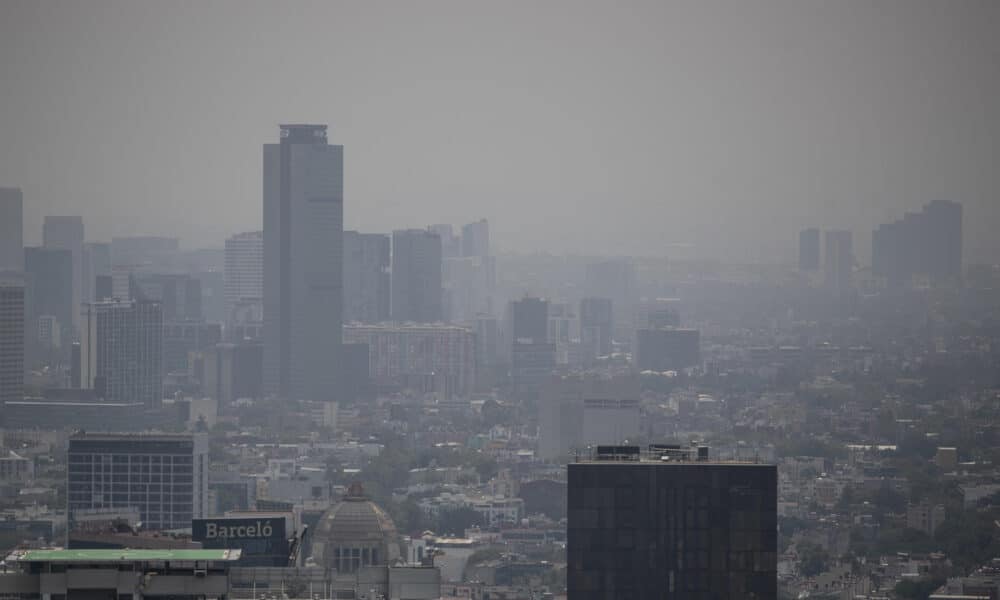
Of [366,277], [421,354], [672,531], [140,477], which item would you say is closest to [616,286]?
[366,277]

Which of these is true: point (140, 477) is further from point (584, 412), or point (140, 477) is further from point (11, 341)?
point (11, 341)

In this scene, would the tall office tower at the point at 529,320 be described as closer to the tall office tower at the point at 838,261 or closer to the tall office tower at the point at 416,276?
the tall office tower at the point at 416,276

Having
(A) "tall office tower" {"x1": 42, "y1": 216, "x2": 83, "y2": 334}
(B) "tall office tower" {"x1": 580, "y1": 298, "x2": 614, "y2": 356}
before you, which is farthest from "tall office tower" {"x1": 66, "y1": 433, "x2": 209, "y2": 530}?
(B) "tall office tower" {"x1": 580, "y1": 298, "x2": 614, "y2": 356}

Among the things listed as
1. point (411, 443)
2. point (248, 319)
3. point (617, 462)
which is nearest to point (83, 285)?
point (248, 319)

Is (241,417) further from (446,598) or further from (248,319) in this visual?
(446,598)

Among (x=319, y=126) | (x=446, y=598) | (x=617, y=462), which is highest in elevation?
(x=319, y=126)

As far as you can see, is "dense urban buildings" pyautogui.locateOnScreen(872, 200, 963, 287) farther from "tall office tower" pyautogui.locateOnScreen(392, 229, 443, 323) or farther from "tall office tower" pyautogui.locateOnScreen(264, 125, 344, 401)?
"tall office tower" pyautogui.locateOnScreen(392, 229, 443, 323)

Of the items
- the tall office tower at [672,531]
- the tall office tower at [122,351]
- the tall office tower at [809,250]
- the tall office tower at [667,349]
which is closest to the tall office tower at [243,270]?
the tall office tower at [667,349]
